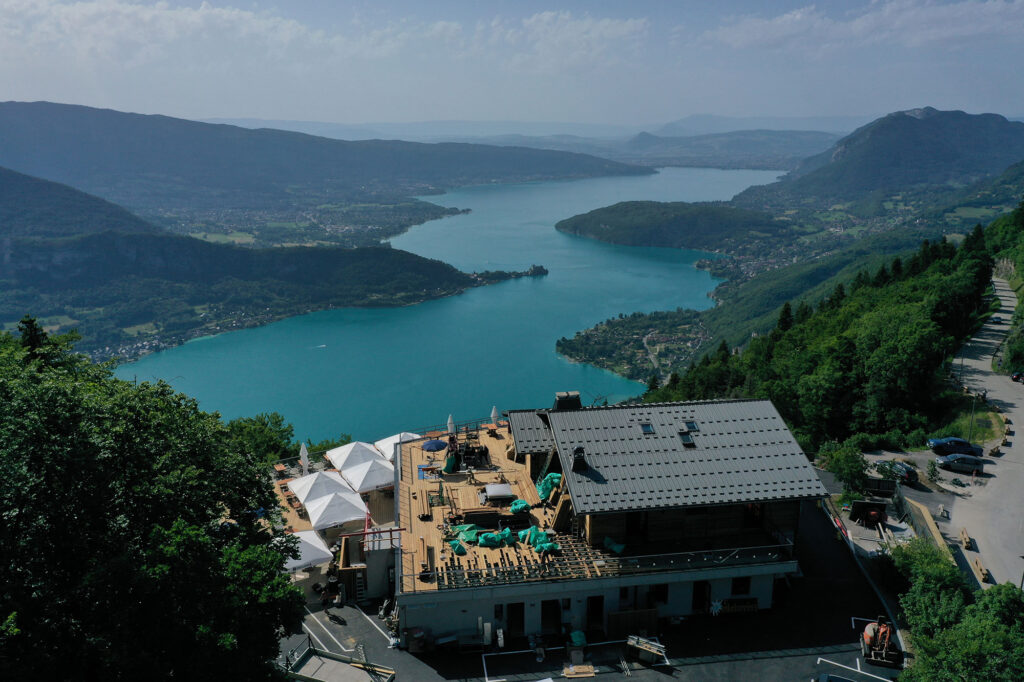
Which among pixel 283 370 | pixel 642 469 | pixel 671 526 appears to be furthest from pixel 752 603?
pixel 283 370

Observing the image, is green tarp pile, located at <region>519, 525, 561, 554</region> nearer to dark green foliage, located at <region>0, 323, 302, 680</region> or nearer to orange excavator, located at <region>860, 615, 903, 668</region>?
dark green foliage, located at <region>0, 323, 302, 680</region>

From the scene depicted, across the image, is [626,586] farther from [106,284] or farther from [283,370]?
[106,284]

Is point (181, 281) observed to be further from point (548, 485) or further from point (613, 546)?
point (613, 546)

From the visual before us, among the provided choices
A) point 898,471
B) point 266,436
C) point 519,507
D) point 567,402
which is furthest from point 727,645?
point 266,436

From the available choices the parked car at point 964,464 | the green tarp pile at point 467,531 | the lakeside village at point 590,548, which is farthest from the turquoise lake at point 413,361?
the green tarp pile at point 467,531

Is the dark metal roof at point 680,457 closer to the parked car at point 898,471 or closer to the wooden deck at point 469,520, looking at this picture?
the wooden deck at point 469,520

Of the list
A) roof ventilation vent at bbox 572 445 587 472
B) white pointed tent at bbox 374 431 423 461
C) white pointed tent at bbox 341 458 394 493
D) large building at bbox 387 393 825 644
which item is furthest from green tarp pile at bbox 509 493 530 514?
white pointed tent at bbox 374 431 423 461
